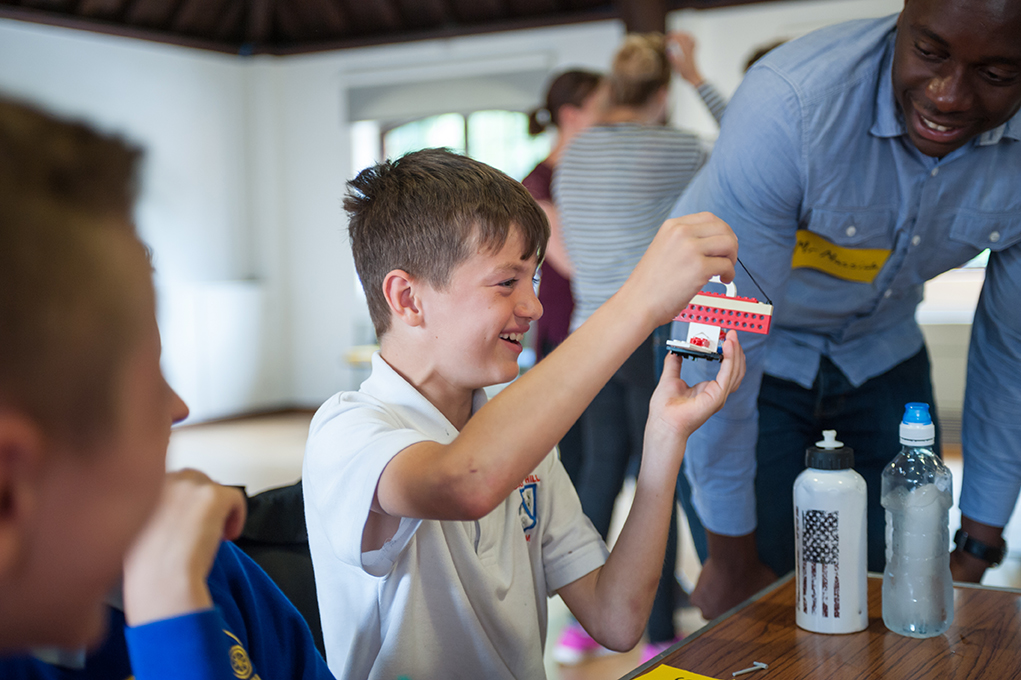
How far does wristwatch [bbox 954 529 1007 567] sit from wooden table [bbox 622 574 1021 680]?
0.28 meters

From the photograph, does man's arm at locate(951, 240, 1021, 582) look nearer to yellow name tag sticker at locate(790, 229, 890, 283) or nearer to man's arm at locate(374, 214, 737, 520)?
yellow name tag sticker at locate(790, 229, 890, 283)

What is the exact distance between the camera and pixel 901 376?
147 centimetres

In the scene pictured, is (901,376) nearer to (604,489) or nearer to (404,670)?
(404,670)

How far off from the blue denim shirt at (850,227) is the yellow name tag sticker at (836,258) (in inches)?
0.5

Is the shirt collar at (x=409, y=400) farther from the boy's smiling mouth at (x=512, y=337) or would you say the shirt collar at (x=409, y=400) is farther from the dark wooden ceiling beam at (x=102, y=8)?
the dark wooden ceiling beam at (x=102, y=8)

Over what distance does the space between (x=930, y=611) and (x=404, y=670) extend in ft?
1.88

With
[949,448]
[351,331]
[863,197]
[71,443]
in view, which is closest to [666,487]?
[863,197]

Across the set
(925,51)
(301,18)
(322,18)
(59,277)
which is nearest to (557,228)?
(925,51)

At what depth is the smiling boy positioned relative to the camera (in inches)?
35.3

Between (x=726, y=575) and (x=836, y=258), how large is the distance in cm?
50

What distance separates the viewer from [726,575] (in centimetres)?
138

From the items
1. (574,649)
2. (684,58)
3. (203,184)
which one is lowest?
(574,649)

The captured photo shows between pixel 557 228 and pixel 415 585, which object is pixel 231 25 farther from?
pixel 415 585

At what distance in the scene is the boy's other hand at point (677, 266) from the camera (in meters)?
0.77
